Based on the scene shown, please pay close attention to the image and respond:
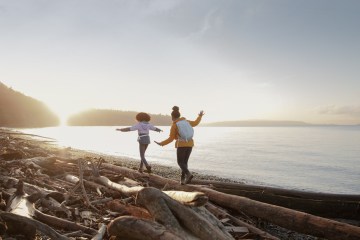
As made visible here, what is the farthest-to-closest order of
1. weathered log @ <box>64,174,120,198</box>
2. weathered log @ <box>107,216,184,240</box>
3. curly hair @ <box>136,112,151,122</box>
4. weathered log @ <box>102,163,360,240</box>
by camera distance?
curly hair @ <box>136,112,151,122</box> < weathered log @ <box>64,174,120,198</box> < weathered log @ <box>102,163,360,240</box> < weathered log @ <box>107,216,184,240</box>

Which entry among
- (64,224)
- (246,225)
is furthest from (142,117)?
(64,224)

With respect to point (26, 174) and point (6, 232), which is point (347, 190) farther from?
point (6, 232)

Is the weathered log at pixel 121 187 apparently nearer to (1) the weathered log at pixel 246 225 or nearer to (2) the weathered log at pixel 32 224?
(1) the weathered log at pixel 246 225

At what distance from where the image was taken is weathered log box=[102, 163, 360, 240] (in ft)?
19.1

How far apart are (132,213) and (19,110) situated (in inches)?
5238

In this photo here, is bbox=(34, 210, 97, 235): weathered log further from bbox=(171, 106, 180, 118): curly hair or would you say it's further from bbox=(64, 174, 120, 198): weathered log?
bbox=(171, 106, 180, 118): curly hair

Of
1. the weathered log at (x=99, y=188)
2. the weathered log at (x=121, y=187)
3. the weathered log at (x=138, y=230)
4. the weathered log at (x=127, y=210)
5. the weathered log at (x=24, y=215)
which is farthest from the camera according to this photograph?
the weathered log at (x=99, y=188)

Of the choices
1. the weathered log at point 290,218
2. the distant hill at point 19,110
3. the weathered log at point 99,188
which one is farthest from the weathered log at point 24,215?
the distant hill at point 19,110

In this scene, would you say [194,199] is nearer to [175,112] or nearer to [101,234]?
[101,234]

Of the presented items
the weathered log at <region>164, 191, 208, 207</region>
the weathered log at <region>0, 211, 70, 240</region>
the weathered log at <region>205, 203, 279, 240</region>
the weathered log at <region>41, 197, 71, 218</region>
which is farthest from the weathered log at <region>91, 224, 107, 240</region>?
the weathered log at <region>205, 203, 279, 240</region>

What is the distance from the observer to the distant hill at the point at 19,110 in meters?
107

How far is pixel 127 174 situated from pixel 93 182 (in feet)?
6.16

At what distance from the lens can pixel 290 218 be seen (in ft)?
21.5

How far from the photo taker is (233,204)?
7641 millimetres
